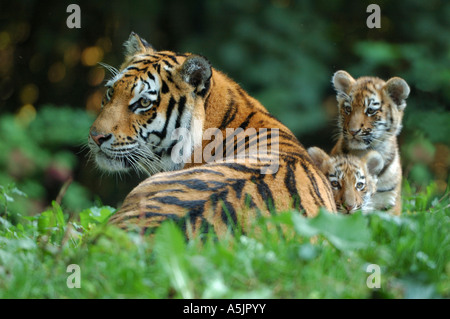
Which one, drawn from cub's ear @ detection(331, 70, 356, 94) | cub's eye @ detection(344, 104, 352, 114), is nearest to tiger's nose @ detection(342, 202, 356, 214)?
Result: cub's eye @ detection(344, 104, 352, 114)

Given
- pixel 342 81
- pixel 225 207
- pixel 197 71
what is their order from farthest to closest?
pixel 342 81 < pixel 197 71 < pixel 225 207

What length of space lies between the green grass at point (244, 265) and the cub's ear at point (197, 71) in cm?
164

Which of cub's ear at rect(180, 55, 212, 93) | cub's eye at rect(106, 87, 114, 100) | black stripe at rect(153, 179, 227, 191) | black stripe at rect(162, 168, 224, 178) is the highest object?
cub's ear at rect(180, 55, 212, 93)

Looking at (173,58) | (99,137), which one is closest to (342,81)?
(173,58)

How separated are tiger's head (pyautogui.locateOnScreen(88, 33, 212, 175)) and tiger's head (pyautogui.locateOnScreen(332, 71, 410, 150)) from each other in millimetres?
1531

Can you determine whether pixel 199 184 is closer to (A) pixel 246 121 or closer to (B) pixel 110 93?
(A) pixel 246 121

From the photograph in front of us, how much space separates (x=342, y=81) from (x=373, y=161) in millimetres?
978

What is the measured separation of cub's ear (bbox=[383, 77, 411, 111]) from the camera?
522 cm

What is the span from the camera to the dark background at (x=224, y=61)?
7.45 m

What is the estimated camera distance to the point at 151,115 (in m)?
4.16

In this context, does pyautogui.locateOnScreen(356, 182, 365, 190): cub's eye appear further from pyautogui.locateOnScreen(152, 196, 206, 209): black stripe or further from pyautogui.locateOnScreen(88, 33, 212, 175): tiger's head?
pyautogui.locateOnScreen(152, 196, 206, 209): black stripe

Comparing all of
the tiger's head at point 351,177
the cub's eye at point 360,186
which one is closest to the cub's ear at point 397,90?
the tiger's head at point 351,177

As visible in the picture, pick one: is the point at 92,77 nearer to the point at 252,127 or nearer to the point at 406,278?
the point at 252,127

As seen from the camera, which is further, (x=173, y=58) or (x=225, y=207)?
(x=173, y=58)
